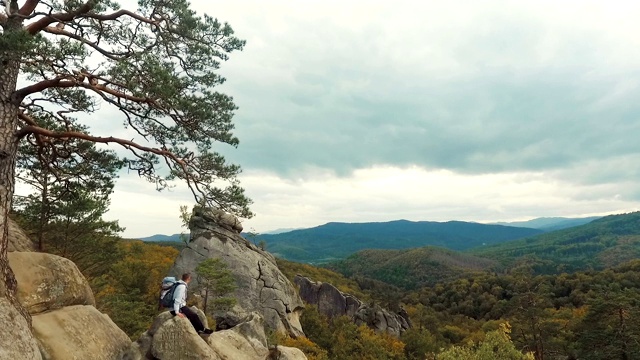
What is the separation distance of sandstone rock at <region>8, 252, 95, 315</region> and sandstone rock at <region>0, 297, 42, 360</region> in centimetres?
170

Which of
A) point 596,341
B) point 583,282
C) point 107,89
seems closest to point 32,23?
point 107,89

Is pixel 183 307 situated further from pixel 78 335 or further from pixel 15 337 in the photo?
pixel 15 337

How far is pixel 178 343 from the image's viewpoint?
11.4 metres

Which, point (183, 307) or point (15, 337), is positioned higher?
point (15, 337)

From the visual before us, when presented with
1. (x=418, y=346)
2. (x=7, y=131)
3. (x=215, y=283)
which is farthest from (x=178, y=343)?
(x=418, y=346)

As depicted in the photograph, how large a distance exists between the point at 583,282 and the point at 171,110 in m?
147

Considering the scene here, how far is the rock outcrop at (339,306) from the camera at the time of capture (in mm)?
80625

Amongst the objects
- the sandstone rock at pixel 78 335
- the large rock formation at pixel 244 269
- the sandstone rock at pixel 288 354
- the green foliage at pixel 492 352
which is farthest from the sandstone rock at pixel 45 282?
the large rock formation at pixel 244 269

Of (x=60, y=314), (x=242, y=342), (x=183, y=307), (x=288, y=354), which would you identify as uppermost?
(x=60, y=314)

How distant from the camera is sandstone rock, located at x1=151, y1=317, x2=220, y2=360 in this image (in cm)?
1124

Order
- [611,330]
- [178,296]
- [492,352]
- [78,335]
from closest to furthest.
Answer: [78,335], [178,296], [492,352], [611,330]

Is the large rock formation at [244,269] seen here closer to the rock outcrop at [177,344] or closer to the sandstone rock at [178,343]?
the rock outcrop at [177,344]

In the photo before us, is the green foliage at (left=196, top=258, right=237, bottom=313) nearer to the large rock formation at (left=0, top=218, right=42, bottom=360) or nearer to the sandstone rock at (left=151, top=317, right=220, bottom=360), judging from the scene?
the sandstone rock at (left=151, top=317, right=220, bottom=360)

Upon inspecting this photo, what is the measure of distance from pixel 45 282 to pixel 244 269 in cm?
3257
